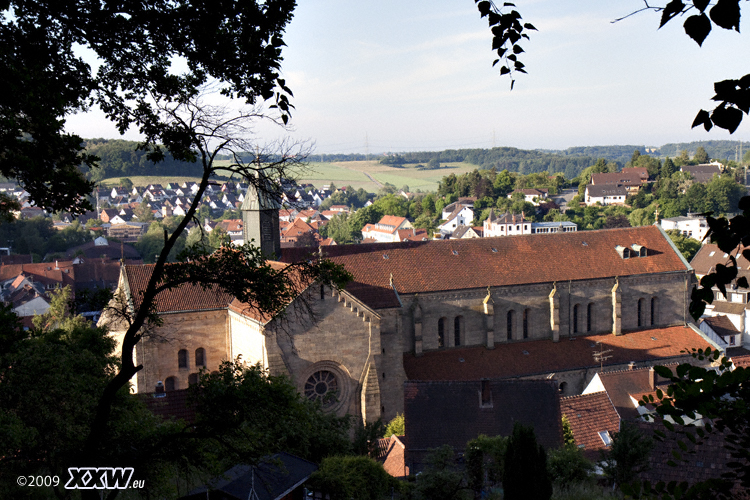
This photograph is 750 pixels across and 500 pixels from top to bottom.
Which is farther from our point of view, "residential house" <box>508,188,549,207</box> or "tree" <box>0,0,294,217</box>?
"residential house" <box>508,188,549,207</box>

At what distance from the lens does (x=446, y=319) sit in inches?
1623

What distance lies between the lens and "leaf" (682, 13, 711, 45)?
5449mm

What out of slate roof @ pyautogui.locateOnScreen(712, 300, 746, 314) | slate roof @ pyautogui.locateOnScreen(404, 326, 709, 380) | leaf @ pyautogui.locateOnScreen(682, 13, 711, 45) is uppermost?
leaf @ pyautogui.locateOnScreen(682, 13, 711, 45)

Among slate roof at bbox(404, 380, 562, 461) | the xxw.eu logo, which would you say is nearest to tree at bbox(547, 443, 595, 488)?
slate roof at bbox(404, 380, 562, 461)

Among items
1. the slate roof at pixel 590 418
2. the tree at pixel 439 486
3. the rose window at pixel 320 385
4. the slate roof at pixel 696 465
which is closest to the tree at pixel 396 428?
the rose window at pixel 320 385

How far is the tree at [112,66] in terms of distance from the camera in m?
10.3

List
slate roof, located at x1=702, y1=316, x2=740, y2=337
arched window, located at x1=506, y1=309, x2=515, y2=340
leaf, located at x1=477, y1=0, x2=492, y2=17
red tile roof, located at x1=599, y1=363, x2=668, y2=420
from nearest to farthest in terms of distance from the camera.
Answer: leaf, located at x1=477, y1=0, x2=492, y2=17, red tile roof, located at x1=599, y1=363, x2=668, y2=420, arched window, located at x1=506, y1=309, x2=515, y2=340, slate roof, located at x1=702, y1=316, x2=740, y2=337

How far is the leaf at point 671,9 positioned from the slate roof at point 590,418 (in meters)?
29.6

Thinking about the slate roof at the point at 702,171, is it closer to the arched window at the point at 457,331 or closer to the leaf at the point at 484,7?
the arched window at the point at 457,331

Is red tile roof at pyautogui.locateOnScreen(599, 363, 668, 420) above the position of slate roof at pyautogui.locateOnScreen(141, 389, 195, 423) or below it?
below

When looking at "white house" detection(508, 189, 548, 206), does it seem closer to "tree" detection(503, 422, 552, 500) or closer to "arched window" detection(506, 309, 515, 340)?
"arched window" detection(506, 309, 515, 340)

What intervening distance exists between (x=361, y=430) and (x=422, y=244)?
1635 cm

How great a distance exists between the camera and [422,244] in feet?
142

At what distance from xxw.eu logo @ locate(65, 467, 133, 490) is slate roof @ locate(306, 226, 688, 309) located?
79.1 ft
